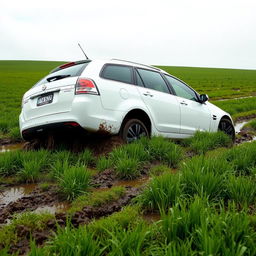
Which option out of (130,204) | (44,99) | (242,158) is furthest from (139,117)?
(130,204)

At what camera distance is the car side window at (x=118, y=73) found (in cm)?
501

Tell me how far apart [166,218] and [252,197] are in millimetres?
1043

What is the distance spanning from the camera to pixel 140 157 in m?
4.52

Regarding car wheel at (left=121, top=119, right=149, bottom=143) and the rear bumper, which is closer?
the rear bumper

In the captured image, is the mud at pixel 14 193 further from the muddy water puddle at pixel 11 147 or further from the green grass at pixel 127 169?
the muddy water puddle at pixel 11 147

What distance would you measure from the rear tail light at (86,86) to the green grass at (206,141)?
2174mm

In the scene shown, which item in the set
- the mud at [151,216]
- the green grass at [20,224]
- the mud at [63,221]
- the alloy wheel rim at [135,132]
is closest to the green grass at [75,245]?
the mud at [63,221]

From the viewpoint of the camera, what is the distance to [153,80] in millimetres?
6012

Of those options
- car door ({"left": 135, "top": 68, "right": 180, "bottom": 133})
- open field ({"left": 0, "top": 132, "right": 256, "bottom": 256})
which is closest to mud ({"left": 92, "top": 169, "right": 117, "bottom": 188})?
open field ({"left": 0, "top": 132, "right": 256, "bottom": 256})

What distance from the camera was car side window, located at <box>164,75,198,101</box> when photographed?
6.49 m

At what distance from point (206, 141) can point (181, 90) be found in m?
1.43

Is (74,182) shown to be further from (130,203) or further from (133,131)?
(133,131)

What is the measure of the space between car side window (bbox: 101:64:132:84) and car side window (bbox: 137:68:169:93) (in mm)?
351

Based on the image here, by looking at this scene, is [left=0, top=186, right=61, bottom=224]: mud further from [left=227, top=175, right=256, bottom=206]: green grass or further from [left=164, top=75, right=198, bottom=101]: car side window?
[left=164, top=75, right=198, bottom=101]: car side window
